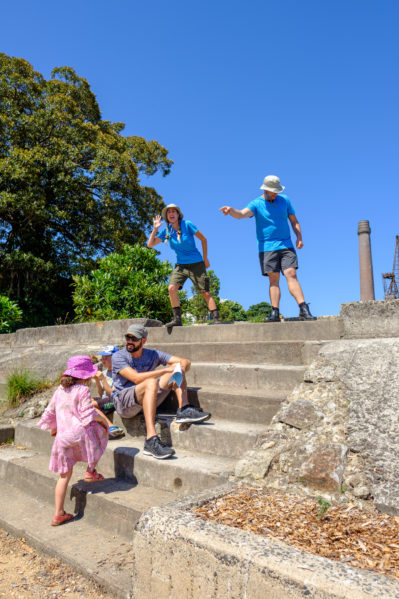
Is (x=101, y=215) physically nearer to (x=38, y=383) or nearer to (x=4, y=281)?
(x=4, y=281)

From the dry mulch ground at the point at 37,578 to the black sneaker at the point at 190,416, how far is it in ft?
4.76

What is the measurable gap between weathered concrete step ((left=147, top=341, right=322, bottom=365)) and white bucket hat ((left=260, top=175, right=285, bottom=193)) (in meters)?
2.00

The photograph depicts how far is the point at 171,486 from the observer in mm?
3391

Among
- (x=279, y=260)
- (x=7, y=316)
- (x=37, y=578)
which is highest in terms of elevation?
(x=279, y=260)

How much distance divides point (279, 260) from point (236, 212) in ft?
2.77

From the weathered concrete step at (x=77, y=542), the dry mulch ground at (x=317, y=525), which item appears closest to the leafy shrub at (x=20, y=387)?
the weathered concrete step at (x=77, y=542)

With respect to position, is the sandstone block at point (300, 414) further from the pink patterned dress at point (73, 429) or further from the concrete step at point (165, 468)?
the pink patterned dress at point (73, 429)

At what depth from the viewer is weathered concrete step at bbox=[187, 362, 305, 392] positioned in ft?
14.0

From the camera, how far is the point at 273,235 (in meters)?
5.68

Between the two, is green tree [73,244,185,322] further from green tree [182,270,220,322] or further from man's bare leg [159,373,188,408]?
green tree [182,270,220,322]

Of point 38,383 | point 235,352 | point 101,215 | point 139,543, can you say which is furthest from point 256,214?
point 101,215

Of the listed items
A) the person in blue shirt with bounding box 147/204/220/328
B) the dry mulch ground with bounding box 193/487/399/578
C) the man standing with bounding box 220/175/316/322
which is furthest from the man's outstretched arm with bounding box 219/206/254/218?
the dry mulch ground with bounding box 193/487/399/578

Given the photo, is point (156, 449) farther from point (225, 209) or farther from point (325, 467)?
point (225, 209)

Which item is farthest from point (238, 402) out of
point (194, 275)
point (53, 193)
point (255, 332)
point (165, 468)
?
point (53, 193)
